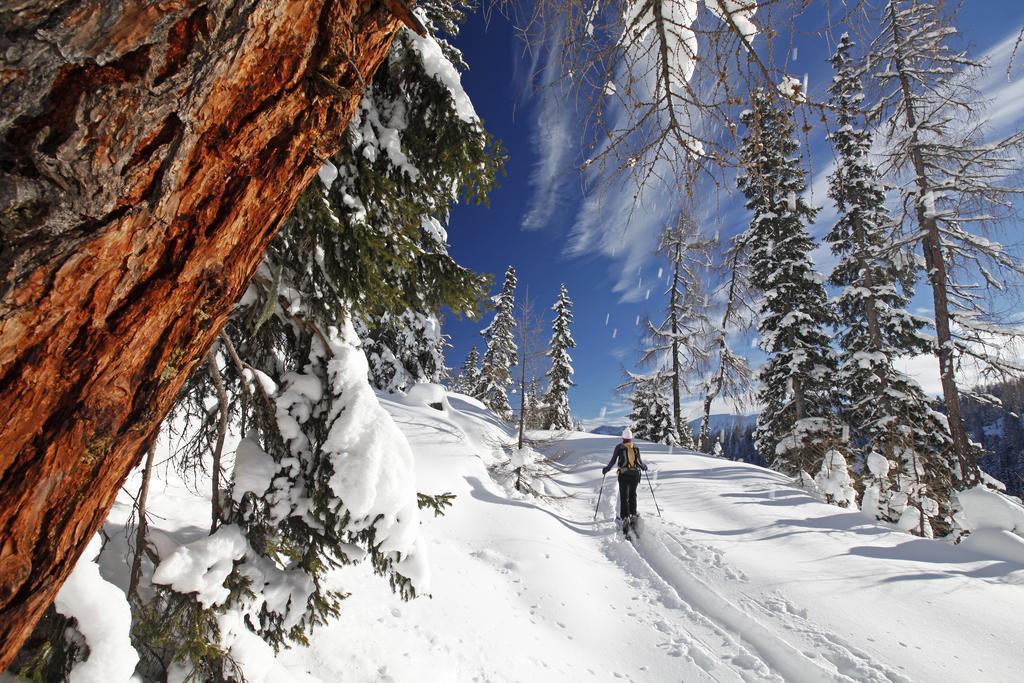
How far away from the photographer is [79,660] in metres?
1.78

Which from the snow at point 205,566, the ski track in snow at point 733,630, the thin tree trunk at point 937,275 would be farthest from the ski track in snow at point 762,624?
the thin tree trunk at point 937,275

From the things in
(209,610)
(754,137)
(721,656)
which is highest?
(754,137)

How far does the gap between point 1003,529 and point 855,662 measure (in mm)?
4233

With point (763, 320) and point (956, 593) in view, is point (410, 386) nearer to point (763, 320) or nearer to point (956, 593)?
point (763, 320)

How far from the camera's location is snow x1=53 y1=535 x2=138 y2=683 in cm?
178

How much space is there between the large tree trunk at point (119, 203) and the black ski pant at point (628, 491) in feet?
26.0

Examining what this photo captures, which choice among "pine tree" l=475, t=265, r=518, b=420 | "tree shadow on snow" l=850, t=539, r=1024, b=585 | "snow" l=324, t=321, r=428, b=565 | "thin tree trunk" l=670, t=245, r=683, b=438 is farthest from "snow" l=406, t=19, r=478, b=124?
"pine tree" l=475, t=265, r=518, b=420

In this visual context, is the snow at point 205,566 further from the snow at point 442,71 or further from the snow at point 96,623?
the snow at point 442,71

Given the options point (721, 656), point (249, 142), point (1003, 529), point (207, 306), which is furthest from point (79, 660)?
point (1003, 529)

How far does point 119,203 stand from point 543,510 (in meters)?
8.76

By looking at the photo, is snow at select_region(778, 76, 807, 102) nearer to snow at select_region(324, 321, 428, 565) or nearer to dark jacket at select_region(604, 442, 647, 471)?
snow at select_region(324, 321, 428, 565)

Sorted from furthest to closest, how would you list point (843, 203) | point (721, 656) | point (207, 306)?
point (843, 203) → point (721, 656) → point (207, 306)

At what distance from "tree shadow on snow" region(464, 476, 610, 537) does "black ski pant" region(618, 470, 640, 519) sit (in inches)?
22.3

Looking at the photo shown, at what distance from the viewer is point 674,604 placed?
17.7ft
